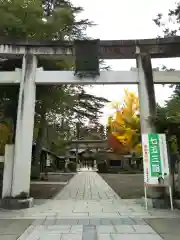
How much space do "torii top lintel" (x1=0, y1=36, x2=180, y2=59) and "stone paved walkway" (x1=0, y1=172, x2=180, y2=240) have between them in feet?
17.5

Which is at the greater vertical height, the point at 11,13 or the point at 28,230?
the point at 11,13

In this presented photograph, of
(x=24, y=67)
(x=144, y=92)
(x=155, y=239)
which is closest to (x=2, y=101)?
(x=24, y=67)

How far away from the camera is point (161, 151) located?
773 centimetres

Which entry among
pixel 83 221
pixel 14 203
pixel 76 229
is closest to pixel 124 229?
pixel 76 229

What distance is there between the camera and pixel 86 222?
6031 mm

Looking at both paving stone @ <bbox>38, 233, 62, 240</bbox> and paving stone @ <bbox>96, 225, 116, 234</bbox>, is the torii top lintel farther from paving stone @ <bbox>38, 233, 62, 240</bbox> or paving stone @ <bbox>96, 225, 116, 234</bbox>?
paving stone @ <bbox>38, 233, 62, 240</bbox>

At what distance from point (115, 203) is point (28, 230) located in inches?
163

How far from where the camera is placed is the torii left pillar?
318 inches

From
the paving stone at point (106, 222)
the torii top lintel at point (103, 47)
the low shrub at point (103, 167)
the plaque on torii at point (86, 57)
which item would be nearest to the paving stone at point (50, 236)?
the paving stone at point (106, 222)

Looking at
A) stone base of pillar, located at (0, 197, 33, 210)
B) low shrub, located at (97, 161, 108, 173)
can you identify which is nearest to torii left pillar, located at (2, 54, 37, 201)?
stone base of pillar, located at (0, 197, 33, 210)

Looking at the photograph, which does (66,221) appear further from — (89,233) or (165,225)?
(165,225)

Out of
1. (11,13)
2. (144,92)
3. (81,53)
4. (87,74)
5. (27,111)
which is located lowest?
(27,111)

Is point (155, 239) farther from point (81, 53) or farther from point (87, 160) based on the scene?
point (87, 160)

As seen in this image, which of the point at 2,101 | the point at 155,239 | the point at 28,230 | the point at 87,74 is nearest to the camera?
the point at 155,239
